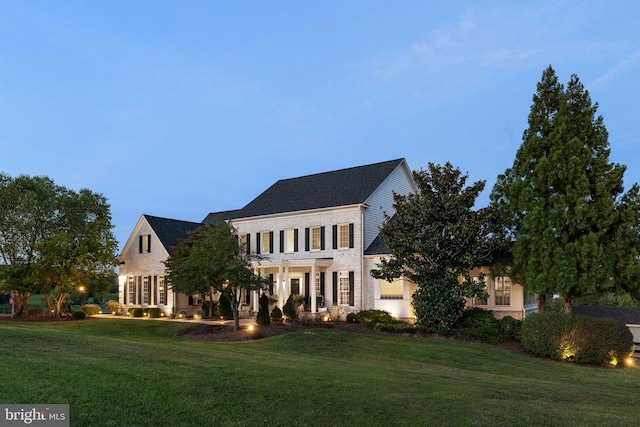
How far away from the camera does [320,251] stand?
102ft

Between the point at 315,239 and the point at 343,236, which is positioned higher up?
the point at 343,236

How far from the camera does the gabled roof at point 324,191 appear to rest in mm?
30812

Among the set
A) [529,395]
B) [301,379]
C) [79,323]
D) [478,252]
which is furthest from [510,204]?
[79,323]

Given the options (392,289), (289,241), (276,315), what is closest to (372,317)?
(392,289)

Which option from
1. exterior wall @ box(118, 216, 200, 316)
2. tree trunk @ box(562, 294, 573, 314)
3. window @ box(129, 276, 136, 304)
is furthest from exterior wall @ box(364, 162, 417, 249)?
window @ box(129, 276, 136, 304)

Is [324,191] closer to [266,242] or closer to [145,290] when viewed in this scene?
[266,242]

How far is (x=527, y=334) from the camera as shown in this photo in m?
20.0

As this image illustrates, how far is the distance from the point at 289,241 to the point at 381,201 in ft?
21.6

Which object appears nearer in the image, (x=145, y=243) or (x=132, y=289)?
(x=145, y=243)

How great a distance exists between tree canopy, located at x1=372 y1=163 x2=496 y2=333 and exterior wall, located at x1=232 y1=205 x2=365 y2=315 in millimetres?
5128

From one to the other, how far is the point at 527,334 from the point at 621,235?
5.45m

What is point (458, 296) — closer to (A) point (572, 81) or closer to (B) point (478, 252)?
(B) point (478, 252)

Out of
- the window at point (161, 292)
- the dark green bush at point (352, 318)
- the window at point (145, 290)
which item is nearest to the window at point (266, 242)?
the window at point (161, 292)

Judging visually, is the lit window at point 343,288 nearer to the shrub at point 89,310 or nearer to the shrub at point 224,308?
the shrub at point 224,308
